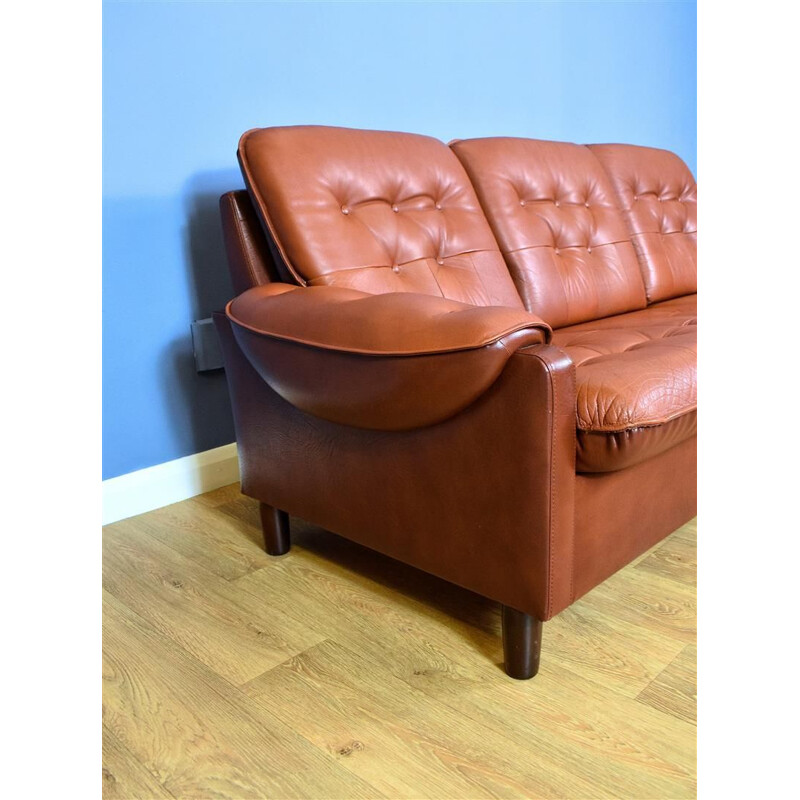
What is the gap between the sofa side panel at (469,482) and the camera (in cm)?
115

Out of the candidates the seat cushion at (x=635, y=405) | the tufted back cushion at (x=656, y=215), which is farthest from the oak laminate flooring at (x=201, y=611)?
the tufted back cushion at (x=656, y=215)

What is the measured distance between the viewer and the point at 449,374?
1163mm

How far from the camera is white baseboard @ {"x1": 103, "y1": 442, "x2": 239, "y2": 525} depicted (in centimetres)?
196

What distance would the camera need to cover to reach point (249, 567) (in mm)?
1725

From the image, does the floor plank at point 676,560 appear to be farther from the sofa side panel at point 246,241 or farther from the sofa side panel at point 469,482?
the sofa side panel at point 246,241

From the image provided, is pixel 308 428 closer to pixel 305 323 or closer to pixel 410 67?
pixel 305 323

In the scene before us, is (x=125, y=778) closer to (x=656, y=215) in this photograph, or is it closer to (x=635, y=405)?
(x=635, y=405)

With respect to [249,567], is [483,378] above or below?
above

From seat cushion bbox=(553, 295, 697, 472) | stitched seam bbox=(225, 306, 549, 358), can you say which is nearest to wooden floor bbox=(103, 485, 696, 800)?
seat cushion bbox=(553, 295, 697, 472)

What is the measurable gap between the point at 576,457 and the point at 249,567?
33.5 inches

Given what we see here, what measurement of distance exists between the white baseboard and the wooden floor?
210mm

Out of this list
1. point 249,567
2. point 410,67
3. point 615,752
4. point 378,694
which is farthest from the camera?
point 410,67
